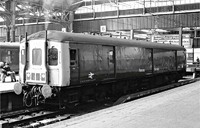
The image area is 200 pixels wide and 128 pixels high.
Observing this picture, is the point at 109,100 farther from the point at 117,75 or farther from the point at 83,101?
the point at 83,101

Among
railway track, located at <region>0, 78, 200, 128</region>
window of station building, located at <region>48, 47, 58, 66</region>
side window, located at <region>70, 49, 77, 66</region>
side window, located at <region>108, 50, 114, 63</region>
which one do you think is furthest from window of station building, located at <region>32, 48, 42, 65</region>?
side window, located at <region>108, 50, 114, 63</region>

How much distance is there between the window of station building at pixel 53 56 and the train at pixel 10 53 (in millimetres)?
13311

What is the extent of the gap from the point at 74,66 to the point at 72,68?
0.48 feet

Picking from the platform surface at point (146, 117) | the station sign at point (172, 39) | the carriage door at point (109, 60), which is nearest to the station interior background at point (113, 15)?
the station sign at point (172, 39)

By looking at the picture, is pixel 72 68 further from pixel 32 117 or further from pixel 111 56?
pixel 111 56

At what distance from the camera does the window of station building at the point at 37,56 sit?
1061 centimetres

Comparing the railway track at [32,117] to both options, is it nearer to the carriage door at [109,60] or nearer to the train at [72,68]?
the train at [72,68]

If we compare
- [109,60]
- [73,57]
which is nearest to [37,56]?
[73,57]

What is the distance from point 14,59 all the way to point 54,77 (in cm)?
1437

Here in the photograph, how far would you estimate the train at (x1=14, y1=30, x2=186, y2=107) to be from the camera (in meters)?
10.1

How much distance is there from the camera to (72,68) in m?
10.3

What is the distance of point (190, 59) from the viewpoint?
115ft

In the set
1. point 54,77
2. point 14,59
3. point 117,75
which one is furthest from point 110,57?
point 14,59

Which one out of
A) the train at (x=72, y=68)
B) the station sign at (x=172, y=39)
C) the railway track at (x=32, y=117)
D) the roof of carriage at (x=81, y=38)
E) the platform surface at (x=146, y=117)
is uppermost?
the station sign at (x=172, y=39)
